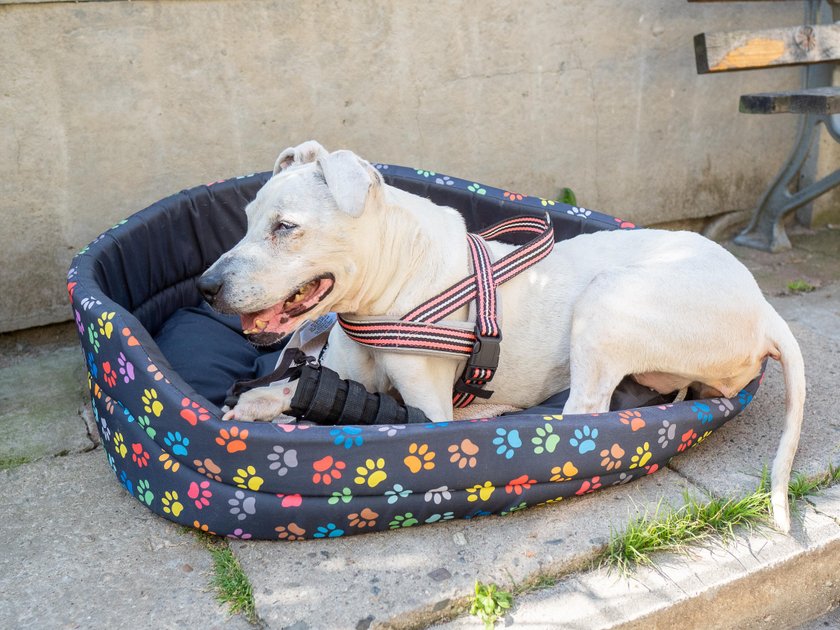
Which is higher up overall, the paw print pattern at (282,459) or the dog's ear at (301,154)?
the dog's ear at (301,154)

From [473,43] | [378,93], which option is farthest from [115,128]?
[473,43]

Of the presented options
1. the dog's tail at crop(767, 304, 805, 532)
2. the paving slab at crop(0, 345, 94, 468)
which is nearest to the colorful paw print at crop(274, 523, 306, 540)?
the paving slab at crop(0, 345, 94, 468)

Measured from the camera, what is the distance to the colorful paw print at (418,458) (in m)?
2.54

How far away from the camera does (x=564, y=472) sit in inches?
106

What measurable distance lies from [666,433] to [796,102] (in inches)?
110

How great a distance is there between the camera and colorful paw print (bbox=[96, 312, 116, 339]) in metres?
2.84

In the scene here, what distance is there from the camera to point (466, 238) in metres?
3.20

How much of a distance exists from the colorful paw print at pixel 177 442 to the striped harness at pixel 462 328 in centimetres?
72

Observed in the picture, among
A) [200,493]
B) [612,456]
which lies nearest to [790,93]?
[612,456]

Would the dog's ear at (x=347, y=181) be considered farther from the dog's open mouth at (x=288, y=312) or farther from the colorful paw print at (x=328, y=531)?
the colorful paw print at (x=328, y=531)

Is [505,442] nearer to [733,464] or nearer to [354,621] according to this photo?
[354,621]

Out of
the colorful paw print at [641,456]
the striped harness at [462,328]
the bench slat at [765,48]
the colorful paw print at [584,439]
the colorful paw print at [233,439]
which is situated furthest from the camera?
the bench slat at [765,48]

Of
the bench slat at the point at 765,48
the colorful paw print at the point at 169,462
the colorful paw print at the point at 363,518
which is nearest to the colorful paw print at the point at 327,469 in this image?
the colorful paw print at the point at 363,518

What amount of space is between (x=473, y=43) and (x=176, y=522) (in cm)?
351
